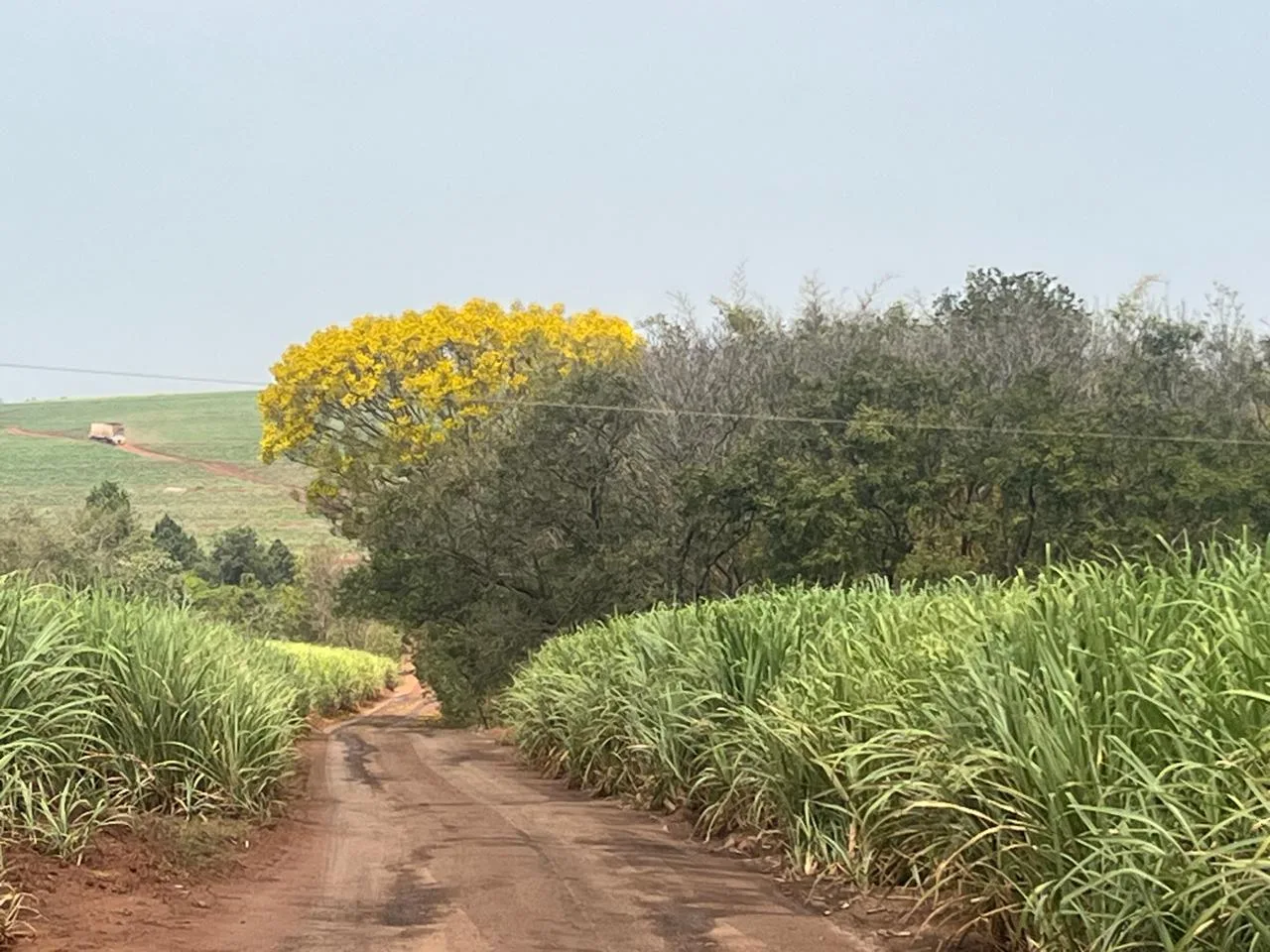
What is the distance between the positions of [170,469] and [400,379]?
30.5 metres

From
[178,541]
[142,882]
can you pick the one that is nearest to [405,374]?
[178,541]

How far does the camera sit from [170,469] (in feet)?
203

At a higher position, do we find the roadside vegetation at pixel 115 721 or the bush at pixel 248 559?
the roadside vegetation at pixel 115 721

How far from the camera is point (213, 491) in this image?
61.3 meters

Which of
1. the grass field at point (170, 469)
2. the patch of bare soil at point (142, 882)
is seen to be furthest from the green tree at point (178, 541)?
the patch of bare soil at point (142, 882)

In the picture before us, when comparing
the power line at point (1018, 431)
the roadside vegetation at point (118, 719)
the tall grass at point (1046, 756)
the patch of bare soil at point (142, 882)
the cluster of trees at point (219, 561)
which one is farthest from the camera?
the cluster of trees at point (219, 561)

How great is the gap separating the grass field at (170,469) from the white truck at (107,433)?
60 cm

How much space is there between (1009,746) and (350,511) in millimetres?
32376

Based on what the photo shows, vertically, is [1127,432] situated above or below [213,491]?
above

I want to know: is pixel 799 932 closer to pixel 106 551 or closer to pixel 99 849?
pixel 99 849

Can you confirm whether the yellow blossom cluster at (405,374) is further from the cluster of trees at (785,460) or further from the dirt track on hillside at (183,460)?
the dirt track on hillside at (183,460)

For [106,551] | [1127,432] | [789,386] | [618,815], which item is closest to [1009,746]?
[618,815]

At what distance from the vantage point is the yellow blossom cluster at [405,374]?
1406 inches

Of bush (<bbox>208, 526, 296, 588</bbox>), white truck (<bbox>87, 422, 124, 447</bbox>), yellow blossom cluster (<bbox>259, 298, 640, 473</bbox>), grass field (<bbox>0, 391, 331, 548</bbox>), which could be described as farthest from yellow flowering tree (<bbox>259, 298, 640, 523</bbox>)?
white truck (<bbox>87, 422, 124, 447</bbox>)
